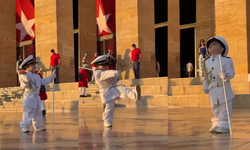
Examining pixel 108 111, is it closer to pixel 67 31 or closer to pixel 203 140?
pixel 203 140

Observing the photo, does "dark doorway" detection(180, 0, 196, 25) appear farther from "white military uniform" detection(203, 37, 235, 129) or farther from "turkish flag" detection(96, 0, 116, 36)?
"white military uniform" detection(203, 37, 235, 129)

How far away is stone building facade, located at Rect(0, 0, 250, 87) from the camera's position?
51.2ft

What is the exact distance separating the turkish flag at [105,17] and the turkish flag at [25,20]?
4.63 m

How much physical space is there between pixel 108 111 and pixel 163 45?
66.7ft

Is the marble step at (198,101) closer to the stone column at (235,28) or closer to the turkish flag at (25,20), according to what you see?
the stone column at (235,28)

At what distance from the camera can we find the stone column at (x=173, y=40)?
73.0 feet

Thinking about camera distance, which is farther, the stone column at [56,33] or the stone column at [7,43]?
the stone column at [7,43]

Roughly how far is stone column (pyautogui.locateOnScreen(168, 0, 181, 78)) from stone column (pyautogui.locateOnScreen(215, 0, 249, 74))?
6.56m

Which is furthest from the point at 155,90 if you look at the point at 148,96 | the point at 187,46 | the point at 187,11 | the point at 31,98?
the point at 187,11

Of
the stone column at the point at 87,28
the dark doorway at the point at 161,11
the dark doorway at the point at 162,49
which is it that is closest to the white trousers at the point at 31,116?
the stone column at the point at 87,28

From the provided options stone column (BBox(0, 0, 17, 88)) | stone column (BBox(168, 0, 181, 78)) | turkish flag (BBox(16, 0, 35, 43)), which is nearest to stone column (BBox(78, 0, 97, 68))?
turkish flag (BBox(16, 0, 35, 43))

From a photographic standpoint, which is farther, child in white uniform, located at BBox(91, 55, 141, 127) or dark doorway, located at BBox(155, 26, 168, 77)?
dark doorway, located at BBox(155, 26, 168, 77)

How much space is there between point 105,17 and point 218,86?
615 inches

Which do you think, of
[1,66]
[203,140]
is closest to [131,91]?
[203,140]
